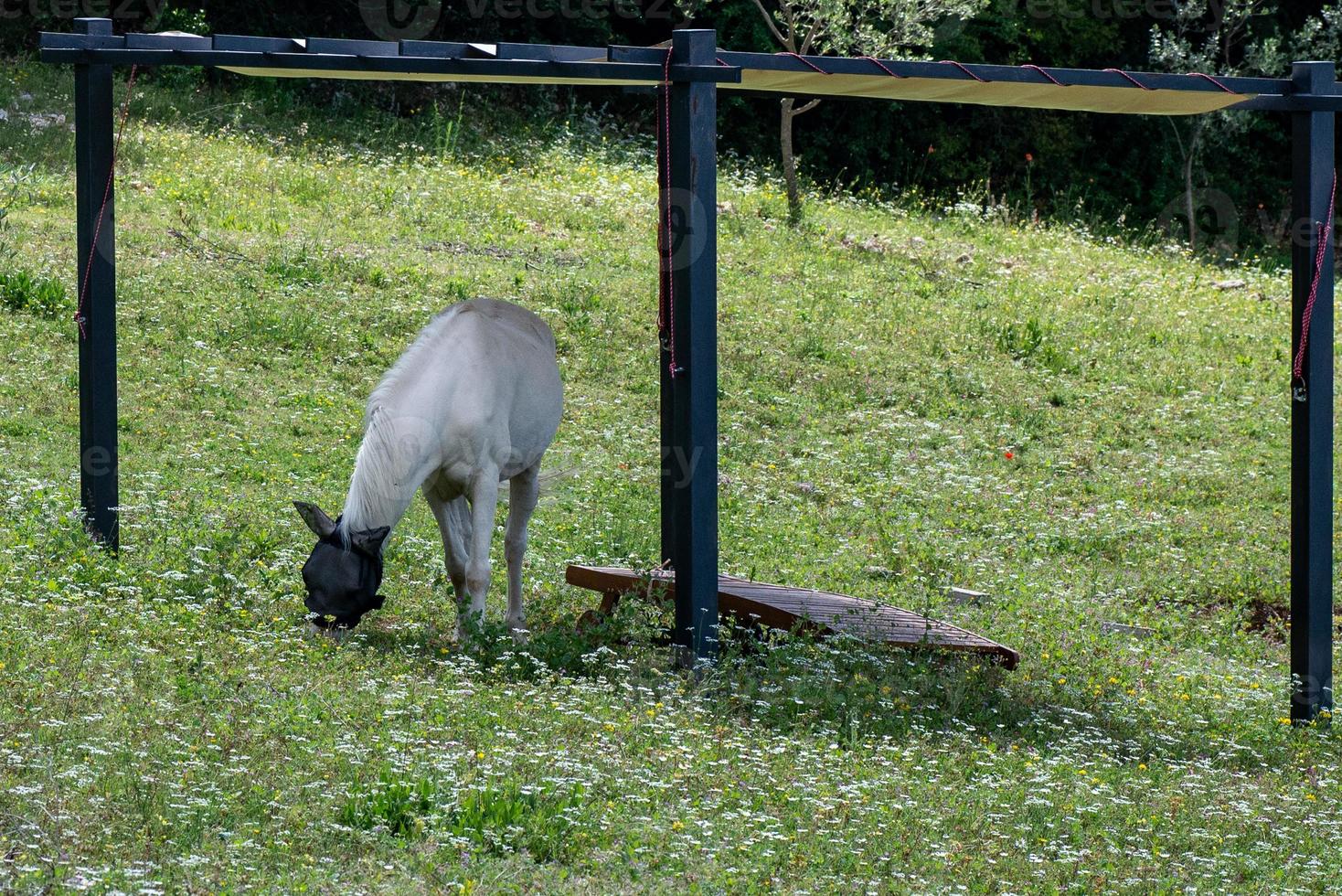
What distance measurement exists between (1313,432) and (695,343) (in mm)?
3290

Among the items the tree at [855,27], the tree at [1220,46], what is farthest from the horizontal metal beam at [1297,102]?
the tree at [1220,46]

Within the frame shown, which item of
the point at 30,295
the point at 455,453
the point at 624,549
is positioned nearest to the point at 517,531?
the point at 455,453

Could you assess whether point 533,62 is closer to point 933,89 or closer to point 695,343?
point 695,343

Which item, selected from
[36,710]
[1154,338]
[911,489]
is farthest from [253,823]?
[1154,338]

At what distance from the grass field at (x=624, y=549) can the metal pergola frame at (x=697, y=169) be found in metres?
0.50

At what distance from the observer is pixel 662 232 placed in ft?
26.2

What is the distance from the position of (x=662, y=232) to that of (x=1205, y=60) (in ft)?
64.1

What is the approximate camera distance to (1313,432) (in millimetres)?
7801

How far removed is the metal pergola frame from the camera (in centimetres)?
708

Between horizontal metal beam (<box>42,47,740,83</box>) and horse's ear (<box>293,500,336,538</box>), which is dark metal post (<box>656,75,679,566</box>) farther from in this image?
horse's ear (<box>293,500,336,538</box>)

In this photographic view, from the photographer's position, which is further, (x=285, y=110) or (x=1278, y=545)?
(x=285, y=110)

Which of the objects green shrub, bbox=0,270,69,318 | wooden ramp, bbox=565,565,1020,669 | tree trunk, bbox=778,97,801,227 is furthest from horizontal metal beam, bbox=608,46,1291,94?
tree trunk, bbox=778,97,801,227

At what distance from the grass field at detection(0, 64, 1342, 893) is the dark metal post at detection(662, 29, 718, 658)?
0.37 meters

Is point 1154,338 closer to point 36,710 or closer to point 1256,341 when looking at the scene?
point 1256,341
